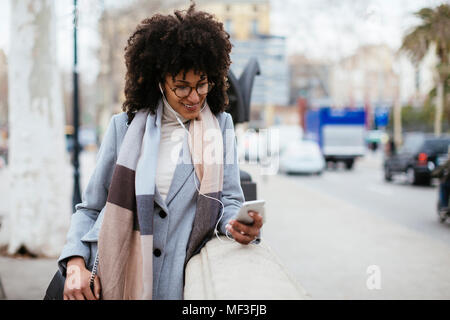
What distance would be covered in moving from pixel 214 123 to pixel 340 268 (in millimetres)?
4924

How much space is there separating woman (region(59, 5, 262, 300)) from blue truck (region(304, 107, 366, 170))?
29294 mm

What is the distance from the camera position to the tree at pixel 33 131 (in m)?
6.86

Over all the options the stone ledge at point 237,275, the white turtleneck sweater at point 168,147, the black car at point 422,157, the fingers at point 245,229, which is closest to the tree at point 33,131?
the white turtleneck sweater at point 168,147

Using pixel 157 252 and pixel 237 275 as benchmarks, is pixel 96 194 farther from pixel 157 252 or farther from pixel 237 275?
pixel 237 275

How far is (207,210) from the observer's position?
2113mm

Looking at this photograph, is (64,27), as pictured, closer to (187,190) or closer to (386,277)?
(386,277)

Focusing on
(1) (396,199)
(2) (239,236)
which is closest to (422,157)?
(1) (396,199)

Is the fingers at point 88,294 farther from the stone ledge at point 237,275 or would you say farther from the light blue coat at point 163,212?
the stone ledge at point 237,275

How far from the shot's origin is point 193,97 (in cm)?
218

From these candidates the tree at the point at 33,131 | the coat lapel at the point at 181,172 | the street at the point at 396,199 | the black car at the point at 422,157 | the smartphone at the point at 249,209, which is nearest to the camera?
the smartphone at the point at 249,209
